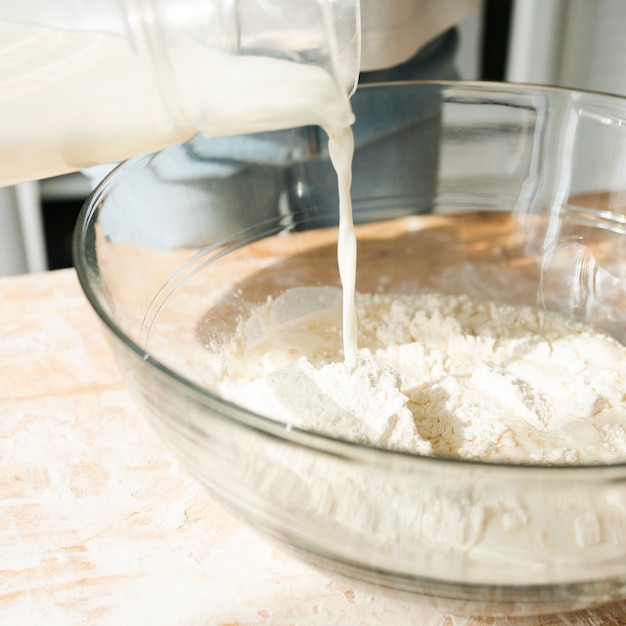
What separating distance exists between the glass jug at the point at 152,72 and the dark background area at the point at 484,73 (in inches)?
54.1

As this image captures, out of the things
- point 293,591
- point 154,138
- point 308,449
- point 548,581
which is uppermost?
point 154,138

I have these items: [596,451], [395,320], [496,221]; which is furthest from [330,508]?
[496,221]

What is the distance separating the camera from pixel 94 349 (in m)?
1.04

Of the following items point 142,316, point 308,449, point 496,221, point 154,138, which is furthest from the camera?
point 496,221

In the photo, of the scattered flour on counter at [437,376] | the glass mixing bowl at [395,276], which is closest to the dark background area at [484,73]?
the glass mixing bowl at [395,276]

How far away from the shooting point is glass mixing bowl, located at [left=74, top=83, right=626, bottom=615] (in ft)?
1.69

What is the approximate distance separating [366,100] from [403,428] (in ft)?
1.68

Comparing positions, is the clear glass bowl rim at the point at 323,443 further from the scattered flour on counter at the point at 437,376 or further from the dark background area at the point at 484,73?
the dark background area at the point at 484,73

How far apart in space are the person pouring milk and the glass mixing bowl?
111 millimetres

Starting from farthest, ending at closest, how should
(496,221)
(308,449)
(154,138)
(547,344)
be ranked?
(496,221), (547,344), (154,138), (308,449)

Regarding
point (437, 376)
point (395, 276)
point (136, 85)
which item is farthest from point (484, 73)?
point (136, 85)

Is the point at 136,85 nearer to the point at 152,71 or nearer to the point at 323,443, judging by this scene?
the point at 152,71

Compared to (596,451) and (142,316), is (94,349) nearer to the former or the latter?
(142,316)

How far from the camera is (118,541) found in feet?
2.46
